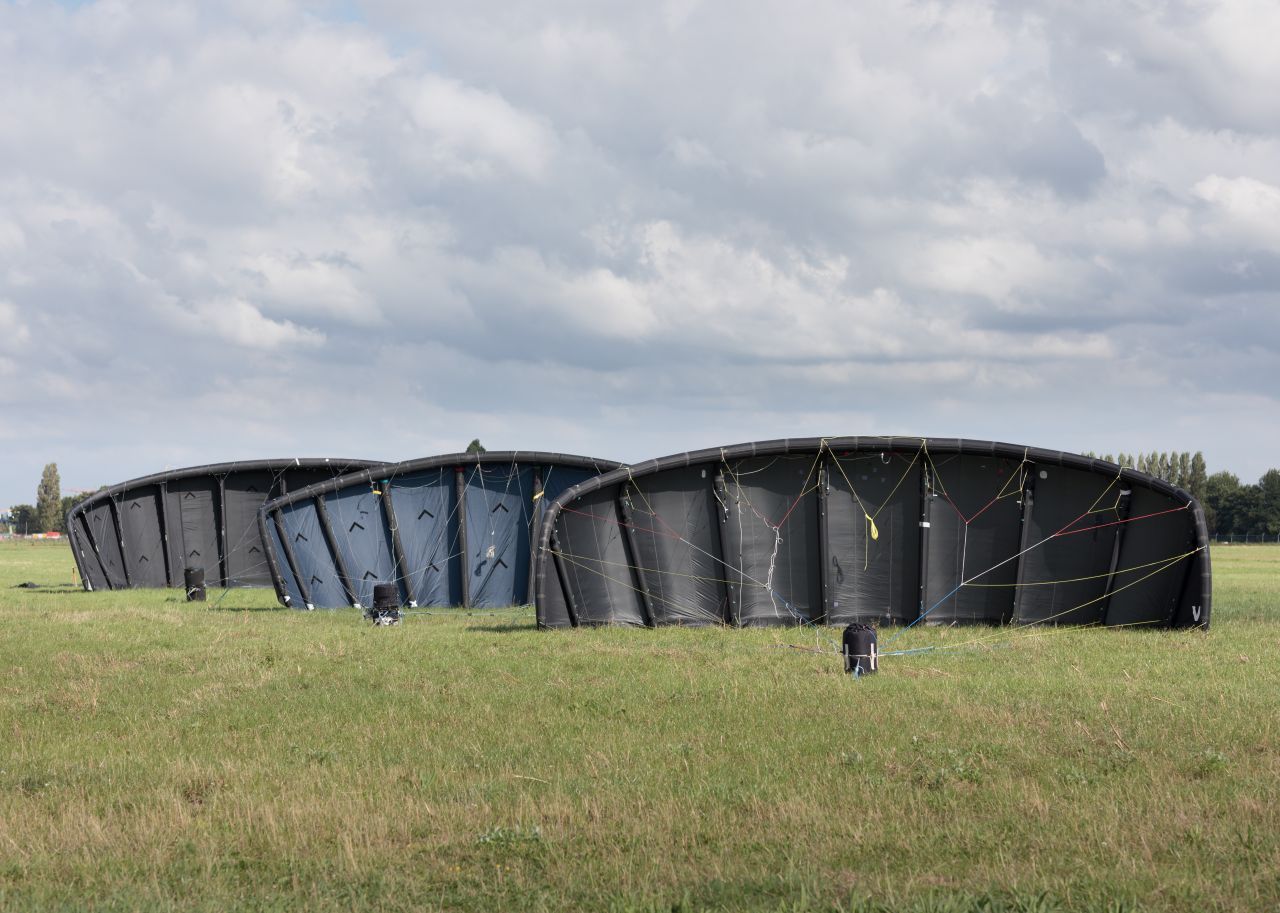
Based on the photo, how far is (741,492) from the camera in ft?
90.7

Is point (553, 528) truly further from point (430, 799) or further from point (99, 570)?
point (99, 570)

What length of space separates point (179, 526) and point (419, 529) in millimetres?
15178

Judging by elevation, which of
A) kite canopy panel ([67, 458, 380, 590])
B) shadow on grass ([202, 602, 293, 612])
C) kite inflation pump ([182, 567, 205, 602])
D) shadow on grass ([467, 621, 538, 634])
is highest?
kite canopy panel ([67, 458, 380, 590])

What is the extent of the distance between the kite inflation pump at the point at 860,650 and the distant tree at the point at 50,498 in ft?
562

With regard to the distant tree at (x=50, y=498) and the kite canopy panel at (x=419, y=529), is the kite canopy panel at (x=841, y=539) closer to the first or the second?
the kite canopy panel at (x=419, y=529)

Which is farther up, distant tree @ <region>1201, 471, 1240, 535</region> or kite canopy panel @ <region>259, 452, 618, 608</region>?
kite canopy panel @ <region>259, 452, 618, 608</region>

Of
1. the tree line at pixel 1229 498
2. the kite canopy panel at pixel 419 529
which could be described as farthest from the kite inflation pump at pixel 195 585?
the tree line at pixel 1229 498

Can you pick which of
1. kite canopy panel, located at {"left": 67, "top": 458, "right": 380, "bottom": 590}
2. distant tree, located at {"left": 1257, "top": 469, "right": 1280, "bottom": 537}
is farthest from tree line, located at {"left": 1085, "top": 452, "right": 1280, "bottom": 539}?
kite canopy panel, located at {"left": 67, "top": 458, "right": 380, "bottom": 590}

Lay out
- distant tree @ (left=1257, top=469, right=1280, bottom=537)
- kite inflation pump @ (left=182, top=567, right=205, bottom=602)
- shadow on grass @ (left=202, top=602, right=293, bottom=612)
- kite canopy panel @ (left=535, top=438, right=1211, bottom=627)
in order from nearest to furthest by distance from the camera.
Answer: kite canopy panel @ (left=535, top=438, right=1211, bottom=627), shadow on grass @ (left=202, top=602, right=293, bottom=612), kite inflation pump @ (left=182, top=567, right=205, bottom=602), distant tree @ (left=1257, top=469, right=1280, bottom=537)

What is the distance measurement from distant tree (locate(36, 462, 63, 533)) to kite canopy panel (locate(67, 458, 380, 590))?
135272 millimetres

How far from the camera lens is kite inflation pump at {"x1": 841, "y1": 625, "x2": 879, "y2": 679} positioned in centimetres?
1831

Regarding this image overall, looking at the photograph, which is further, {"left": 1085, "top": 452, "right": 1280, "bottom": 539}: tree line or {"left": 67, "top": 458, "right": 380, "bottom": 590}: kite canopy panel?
{"left": 1085, "top": 452, "right": 1280, "bottom": 539}: tree line

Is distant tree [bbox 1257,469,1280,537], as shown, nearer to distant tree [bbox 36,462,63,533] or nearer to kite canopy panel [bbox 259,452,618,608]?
kite canopy panel [bbox 259,452,618,608]

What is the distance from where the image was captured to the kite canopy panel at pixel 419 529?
34.8m
